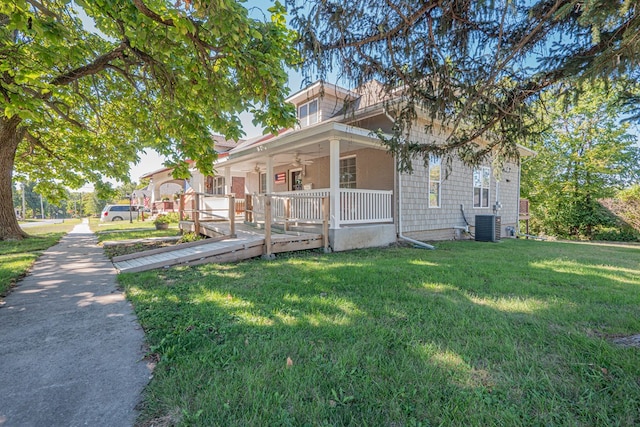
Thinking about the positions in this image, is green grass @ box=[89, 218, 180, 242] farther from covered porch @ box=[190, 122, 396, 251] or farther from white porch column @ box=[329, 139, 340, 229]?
white porch column @ box=[329, 139, 340, 229]

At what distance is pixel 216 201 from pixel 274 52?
34.4 ft

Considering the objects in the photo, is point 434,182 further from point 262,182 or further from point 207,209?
point 207,209

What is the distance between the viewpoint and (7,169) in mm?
9570

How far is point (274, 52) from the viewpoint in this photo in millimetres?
4512

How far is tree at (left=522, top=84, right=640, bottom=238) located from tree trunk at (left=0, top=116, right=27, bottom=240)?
22627 millimetres

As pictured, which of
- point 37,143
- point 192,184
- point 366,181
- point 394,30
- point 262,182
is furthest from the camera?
point 192,184

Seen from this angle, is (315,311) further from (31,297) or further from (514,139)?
(31,297)

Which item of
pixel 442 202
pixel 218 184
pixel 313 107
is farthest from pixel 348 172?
pixel 218 184

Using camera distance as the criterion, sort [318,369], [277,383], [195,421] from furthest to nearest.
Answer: [318,369]
[277,383]
[195,421]

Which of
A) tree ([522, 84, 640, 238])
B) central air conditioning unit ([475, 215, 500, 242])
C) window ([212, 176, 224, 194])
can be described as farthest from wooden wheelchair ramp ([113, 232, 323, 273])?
tree ([522, 84, 640, 238])

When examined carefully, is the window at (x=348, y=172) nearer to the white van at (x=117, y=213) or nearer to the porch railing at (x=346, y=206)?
the porch railing at (x=346, y=206)

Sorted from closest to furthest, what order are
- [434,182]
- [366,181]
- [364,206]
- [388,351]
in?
[388,351] < [364,206] < [366,181] < [434,182]

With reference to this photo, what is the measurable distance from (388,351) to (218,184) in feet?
48.6

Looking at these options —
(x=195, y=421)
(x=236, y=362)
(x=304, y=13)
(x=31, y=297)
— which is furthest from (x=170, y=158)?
(x=195, y=421)
